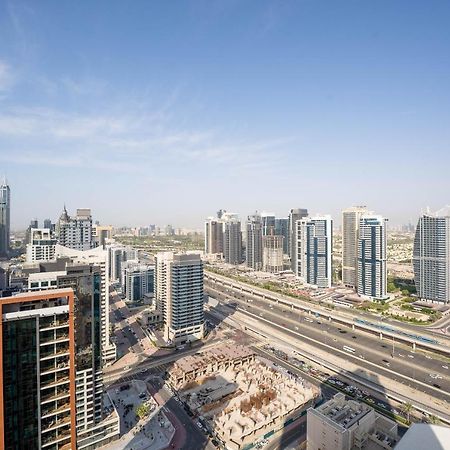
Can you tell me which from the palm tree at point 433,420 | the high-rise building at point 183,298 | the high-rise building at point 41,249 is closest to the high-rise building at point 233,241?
the high-rise building at point 41,249

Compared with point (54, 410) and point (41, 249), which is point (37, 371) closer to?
point (54, 410)

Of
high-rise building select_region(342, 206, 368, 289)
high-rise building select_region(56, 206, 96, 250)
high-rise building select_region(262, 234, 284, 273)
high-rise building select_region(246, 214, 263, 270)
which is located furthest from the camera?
high-rise building select_region(246, 214, 263, 270)

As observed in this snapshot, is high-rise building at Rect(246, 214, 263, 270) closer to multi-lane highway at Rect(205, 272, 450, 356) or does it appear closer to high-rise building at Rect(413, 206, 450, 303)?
multi-lane highway at Rect(205, 272, 450, 356)

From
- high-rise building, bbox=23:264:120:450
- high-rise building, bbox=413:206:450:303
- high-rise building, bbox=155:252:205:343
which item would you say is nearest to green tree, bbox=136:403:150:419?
high-rise building, bbox=23:264:120:450

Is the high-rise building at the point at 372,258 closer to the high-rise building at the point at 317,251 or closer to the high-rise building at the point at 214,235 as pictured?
the high-rise building at the point at 317,251

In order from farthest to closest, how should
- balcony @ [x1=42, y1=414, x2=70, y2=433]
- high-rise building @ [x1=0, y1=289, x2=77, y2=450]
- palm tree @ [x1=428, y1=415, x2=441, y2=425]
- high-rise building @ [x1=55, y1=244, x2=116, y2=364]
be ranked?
1. high-rise building @ [x1=55, y1=244, x2=116, y2=364]
2. palm tree @ [x1=428, y1=415, x2=441, y2=425]
3. balcony @ [x1=42, y1=414, x2=70, y2=433]
4. high-rise building @ [x1=0, y1=289, x2=77, y2=450]

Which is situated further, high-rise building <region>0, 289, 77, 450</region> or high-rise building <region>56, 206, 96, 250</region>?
high-rise building <region>56, 206, 96, 250</region>

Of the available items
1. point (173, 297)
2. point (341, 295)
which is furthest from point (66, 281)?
point (341, 295)
